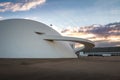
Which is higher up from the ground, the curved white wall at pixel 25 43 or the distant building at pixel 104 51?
the curved white wall at pixel 25 43

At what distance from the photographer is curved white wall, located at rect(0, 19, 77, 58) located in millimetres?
35562

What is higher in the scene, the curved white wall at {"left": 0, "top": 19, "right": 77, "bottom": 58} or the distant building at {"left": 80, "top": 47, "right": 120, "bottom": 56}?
the curved white wall at {"left": 0, "top": 19, "right": 77, "bottom": 58}

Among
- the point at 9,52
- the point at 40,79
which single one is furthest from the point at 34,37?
the point at 40,79

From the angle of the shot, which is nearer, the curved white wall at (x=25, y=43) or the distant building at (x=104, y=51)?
the curved white wall at (x=25, y=43)

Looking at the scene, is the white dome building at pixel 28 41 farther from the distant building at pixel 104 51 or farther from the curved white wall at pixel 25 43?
the distant building at pixel 104 51

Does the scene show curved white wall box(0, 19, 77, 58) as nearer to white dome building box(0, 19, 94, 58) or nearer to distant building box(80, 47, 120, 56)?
white dome building box(0, 19, 94, 58)

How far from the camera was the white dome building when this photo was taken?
1404 inches

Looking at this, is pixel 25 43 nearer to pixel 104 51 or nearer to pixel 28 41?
A: pixel 28 41

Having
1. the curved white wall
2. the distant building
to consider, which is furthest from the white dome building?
the distant building

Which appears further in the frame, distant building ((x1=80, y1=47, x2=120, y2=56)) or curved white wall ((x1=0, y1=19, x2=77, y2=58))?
distant building ((x1=80, y1=47, x2=120, y2=56))

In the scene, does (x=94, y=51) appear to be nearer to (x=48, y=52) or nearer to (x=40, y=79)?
(x=48, y=52)

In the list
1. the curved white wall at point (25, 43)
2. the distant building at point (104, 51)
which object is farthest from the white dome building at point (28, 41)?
the distant building at point (104, 51)

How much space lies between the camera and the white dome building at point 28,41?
35.7 m

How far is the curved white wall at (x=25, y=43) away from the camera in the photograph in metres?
35.6
